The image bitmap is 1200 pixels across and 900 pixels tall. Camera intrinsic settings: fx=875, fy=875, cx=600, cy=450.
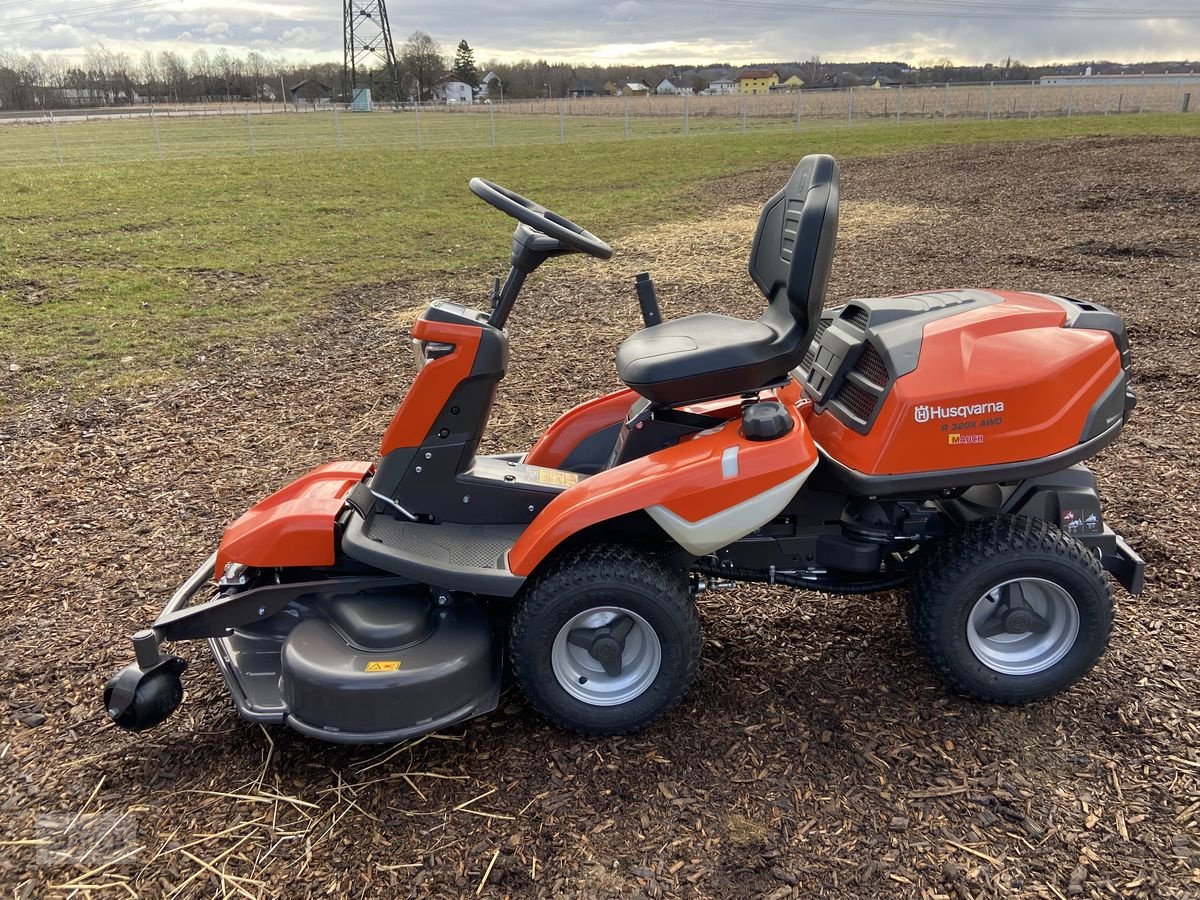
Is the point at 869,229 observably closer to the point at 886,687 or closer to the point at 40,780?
the point at 886,687

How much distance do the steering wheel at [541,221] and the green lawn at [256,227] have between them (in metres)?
4.36

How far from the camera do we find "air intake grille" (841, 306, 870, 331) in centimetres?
A: 277

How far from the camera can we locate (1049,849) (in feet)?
7.46

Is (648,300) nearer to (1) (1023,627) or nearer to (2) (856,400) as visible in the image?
(2) (856,400)

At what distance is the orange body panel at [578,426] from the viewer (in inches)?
128

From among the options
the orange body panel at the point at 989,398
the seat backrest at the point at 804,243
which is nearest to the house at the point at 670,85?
the seat backrest at the point at 804,243

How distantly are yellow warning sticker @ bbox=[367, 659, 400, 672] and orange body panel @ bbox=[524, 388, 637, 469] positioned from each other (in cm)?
100

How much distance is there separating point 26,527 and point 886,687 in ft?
12.7

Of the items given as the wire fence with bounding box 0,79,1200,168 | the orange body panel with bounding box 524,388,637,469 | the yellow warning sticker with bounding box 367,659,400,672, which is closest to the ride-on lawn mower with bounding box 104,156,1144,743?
the yellow warning sticker with bounding box 367,659,400,672

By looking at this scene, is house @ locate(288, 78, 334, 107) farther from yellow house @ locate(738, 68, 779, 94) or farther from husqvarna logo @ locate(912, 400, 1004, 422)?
husqvarna logo @ locate(912, 400, 1004, 422)

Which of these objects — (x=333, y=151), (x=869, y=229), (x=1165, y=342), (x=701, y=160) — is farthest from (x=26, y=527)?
(x=333, y=151)

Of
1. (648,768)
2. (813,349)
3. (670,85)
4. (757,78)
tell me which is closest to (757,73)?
(757,78)

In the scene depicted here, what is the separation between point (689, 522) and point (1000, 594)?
1058 mm

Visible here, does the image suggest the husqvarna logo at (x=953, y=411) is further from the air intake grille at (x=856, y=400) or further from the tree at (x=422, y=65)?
the tree at (x=422, y=65)
